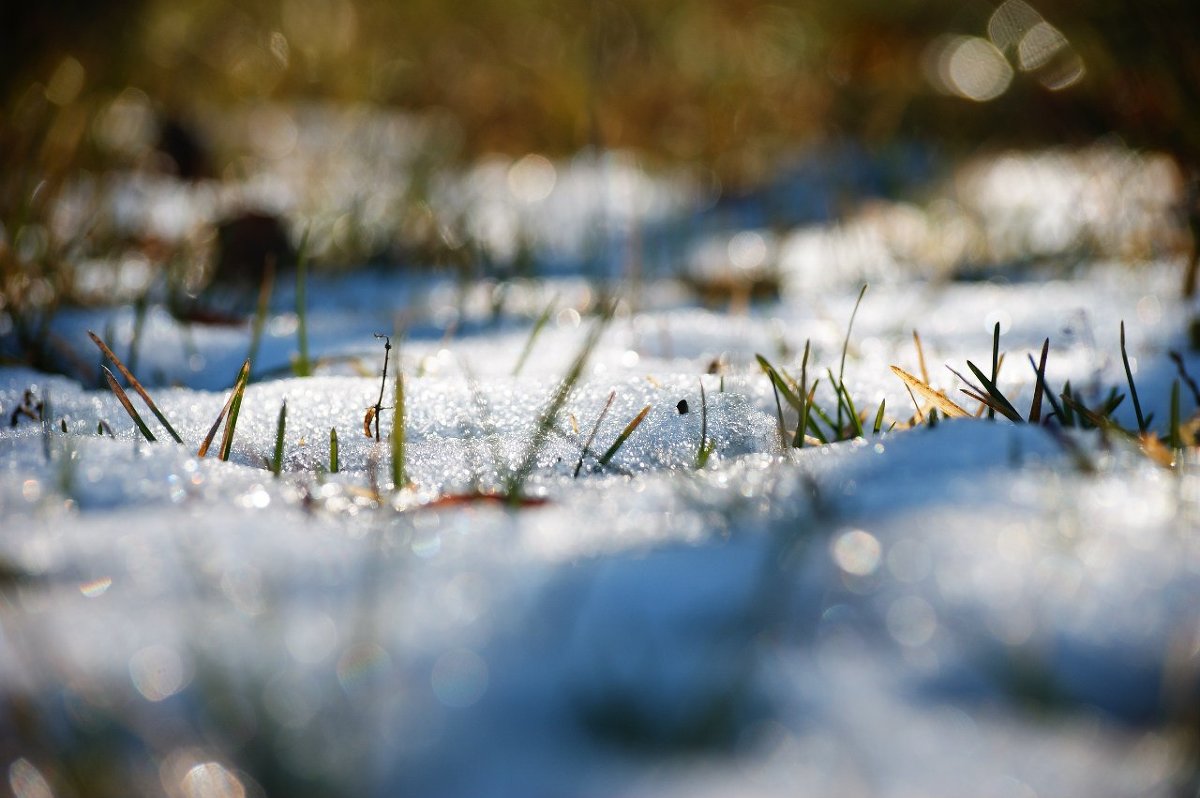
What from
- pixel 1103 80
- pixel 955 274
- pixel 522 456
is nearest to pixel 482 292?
pixel 955 274

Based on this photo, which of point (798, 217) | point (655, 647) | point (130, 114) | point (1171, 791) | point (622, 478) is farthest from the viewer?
point (130, 114)

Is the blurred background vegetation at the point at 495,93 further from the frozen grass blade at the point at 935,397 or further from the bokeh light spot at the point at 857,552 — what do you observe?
the bokeh light spot at the point at 857,552

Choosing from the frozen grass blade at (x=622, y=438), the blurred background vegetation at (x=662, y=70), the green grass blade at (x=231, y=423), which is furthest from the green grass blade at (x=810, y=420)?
the blurred background vegetation at (x=662, y=70)

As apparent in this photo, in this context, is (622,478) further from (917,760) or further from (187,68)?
(187,68)

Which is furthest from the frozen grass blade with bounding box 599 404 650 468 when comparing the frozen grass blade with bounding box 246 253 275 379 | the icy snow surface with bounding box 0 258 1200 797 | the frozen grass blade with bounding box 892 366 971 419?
the frozen grass blade with bounding box 246 253 275 379

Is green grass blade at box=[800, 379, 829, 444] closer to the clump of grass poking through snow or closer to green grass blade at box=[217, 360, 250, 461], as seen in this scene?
the clump of grass poking through snow

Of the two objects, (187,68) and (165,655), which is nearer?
(165,655)

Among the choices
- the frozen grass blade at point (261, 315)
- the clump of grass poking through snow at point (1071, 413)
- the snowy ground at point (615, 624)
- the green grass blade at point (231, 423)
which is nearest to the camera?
the snowy ground at point (615, 624)

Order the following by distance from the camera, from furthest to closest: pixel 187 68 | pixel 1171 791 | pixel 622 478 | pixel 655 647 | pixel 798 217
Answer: pixel 187 68 < pixel 798 217 < pixel 622 478 < pixel 655 647 < pixel 1171 791

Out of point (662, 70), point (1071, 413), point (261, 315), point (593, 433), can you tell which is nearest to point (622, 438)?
point (593, 433)
